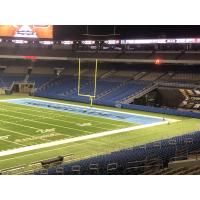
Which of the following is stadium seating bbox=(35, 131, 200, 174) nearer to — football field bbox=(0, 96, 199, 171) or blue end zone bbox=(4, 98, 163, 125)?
football field bbox=(0, 96, 199, 171)

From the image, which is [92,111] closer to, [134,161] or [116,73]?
[116,73]

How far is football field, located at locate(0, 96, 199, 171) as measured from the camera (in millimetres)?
16141

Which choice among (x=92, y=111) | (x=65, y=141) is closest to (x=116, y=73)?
(x=92, y=111)

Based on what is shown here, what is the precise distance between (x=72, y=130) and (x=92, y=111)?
285 inches

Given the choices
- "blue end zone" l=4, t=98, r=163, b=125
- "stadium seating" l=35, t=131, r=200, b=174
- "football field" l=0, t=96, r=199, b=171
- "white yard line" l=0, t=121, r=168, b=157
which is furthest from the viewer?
"blue end zone" l=4, t=98, r=163, b=125

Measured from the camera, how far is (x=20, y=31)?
129 ft

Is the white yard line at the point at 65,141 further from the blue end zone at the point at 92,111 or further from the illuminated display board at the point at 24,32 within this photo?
the illuminated display board at the point at 24,32

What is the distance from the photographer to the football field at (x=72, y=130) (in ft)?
53.0

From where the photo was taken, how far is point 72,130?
20594mm

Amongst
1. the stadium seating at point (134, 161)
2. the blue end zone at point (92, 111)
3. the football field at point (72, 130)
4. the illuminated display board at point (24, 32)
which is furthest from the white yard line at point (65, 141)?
the illuminated display board at point (24, 32)

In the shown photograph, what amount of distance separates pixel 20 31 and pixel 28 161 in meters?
27.1

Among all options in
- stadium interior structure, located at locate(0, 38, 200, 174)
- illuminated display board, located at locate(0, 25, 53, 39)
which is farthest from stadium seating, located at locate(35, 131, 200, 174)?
illuminated display board, located at locate(0, 25, 53, 39)

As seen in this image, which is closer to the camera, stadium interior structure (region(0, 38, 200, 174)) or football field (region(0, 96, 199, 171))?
football field (region(0, 96, 199, 171))

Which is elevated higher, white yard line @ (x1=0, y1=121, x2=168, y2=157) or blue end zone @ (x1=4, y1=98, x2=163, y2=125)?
blue end zone @ (x1=4, y1=98, x2=163, y2=125)
